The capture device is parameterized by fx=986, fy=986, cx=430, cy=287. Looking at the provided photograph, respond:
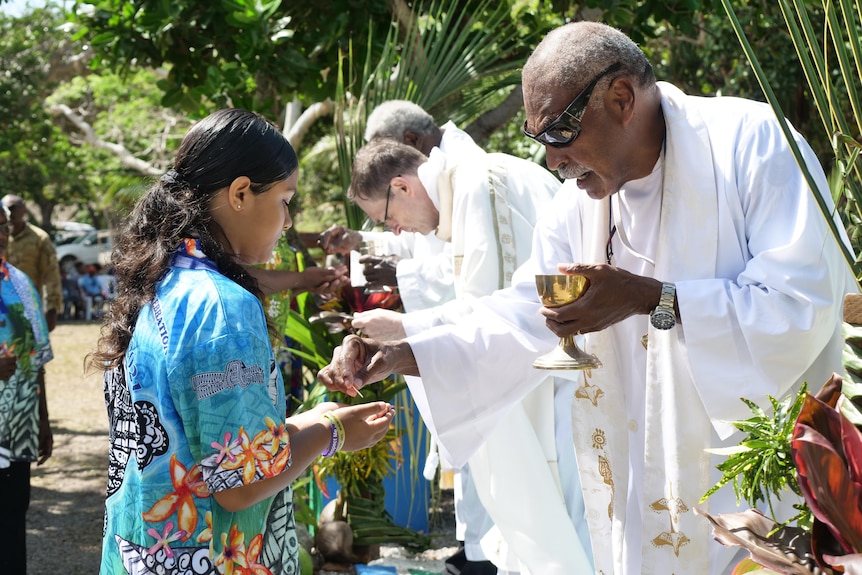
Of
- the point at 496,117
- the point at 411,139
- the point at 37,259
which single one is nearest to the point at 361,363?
the point at 411,139

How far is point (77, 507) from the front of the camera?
7.25 metres

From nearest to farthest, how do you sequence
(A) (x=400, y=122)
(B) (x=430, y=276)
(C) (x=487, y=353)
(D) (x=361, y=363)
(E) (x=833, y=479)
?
(E) (x=833, y=479) → (D) (x=361, y=363) → (C) (x=487, y=353) → (B) (x=430, y=276) → (A) (x=400, y=122)

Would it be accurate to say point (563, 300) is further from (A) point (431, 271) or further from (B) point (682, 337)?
(A) point (431, 271)

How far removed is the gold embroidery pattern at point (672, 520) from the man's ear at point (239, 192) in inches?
50.6

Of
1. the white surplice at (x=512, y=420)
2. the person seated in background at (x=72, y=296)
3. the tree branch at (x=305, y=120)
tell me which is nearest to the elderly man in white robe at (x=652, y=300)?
the white surplice at (x=512, y=420)

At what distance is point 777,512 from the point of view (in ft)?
7.81

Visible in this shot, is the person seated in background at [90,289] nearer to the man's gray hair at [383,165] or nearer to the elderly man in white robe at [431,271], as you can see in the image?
the elderly man in white robe at [431,271]

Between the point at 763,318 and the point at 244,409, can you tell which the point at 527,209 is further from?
the point at 244,409

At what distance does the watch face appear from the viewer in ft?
7.69

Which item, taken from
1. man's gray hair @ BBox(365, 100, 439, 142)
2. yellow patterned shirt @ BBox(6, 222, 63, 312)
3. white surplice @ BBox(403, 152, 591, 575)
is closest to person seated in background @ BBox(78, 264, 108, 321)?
yellow patterned shirt @ BBox(6, 222, 63, 312)

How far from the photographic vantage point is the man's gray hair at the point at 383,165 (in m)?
4.56

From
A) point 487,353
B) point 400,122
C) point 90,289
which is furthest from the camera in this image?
point 90,289

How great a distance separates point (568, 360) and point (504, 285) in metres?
1.73

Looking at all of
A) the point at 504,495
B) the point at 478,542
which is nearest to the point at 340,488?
the point at 478,542
